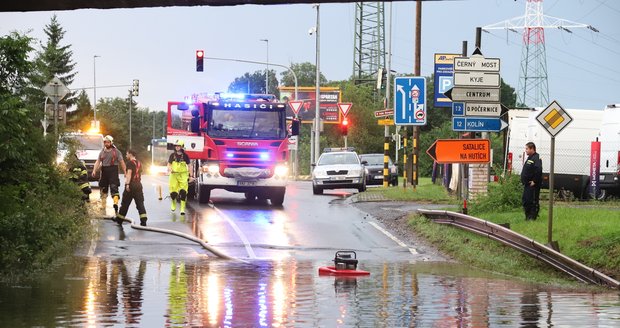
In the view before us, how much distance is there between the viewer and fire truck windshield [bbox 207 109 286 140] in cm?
3403

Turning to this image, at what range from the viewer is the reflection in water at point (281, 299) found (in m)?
12.9

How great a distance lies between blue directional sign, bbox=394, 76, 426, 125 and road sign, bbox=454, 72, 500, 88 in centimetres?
1233

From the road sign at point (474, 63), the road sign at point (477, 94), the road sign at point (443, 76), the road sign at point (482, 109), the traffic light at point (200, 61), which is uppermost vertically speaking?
the traffic light at point (200, 61)

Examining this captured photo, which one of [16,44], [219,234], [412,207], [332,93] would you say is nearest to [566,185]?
[412,207]

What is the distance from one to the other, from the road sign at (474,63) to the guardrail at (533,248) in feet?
10.6

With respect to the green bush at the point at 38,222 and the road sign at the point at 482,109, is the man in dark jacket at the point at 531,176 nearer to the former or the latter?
the road sign at the point at 482,109

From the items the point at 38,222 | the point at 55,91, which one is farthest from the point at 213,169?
the point at 38,222

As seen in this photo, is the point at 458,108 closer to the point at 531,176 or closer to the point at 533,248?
the point at 531,176

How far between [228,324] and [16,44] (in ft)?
27.2

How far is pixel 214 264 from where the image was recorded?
20.0 meters

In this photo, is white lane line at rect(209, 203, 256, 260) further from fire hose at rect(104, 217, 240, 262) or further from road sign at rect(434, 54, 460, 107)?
road sign at rect(434, 54, 460, 107)

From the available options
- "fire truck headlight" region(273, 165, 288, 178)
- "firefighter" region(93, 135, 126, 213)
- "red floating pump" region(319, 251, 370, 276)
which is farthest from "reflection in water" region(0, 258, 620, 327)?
"fire truck headlight" region(273, 165, 288, 178)

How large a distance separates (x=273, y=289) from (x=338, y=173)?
2716 centimetres

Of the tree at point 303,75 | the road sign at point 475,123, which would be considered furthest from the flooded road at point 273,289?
the tree at point 303,75
